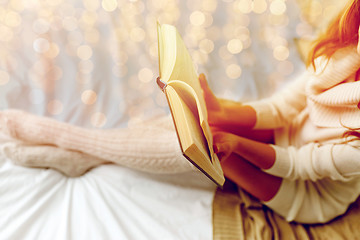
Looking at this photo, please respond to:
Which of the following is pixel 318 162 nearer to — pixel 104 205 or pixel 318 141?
pixel 318 141

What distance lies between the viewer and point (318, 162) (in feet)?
1.96

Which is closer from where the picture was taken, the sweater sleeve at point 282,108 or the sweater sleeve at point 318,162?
the sweater sleeve at point 318,162

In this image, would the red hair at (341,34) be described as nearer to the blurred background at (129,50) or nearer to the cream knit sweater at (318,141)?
the cream knit sweater at (318,141)

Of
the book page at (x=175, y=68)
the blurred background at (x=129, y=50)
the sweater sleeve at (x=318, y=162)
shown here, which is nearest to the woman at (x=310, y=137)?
the sweater sleeve at (x=318, y=162)

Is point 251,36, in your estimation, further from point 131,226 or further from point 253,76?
point 131,226

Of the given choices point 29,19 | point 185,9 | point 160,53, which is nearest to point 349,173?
point 160,53

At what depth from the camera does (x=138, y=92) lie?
3.09 ft

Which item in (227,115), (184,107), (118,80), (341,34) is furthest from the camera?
(118,80)

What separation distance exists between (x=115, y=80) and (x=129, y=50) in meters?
0.11

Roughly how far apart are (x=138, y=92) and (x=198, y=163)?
579mm

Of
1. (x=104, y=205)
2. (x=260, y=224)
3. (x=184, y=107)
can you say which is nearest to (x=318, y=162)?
(x=260, y=224)

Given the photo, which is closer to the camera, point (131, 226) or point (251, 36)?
point (131, 226)

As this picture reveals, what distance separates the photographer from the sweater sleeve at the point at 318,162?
1.83 feet

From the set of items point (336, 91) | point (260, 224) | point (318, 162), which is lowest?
point (260, 224)
